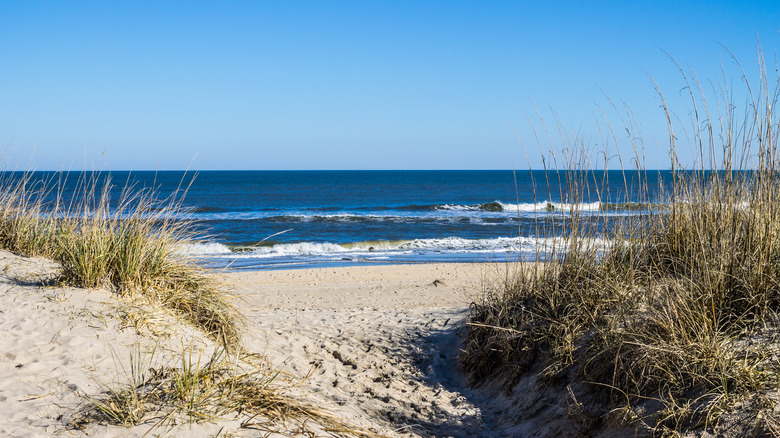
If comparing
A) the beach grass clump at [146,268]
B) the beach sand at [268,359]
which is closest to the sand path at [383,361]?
the beach sand at [268,359]

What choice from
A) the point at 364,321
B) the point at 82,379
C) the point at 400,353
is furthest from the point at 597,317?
the point at 82,379

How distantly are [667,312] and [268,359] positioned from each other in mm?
3215

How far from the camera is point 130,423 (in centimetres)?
274

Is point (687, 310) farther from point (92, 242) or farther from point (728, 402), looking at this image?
point (92, 242)

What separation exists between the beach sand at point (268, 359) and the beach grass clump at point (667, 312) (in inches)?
20.3

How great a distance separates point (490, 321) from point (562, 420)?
1.39 m

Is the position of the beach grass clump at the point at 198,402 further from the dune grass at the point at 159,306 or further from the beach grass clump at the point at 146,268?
the beach grass clump at the point at 146,268

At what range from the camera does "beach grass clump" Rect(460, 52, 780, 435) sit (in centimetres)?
309

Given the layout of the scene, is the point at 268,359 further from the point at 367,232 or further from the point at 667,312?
the point at 367,232

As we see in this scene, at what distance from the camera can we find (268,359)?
4656 millimetres

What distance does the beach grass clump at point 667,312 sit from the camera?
3.09 m

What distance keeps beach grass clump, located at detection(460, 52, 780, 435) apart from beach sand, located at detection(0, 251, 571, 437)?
0.51m

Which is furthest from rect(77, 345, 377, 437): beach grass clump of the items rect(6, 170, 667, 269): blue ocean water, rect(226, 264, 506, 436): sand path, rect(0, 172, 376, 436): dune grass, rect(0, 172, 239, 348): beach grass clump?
rect(6, 170, 667, 269): blue ocean water

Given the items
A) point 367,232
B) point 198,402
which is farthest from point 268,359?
point 367,232
